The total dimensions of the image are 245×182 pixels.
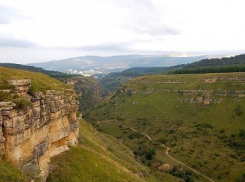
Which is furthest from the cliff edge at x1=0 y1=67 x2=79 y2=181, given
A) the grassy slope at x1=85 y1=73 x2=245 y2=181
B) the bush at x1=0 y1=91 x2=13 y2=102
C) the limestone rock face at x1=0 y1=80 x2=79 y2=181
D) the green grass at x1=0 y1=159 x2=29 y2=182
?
the grassy slope at x1=85 y1=73 x2=245 y2=181

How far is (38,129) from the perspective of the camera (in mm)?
34250

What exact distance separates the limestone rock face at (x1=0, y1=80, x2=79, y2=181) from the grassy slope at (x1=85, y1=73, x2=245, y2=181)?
208ft

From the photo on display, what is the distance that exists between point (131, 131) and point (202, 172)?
54.8m

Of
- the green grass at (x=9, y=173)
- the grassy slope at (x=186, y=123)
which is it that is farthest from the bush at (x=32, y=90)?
the grassy slope at (x=186, y=123)

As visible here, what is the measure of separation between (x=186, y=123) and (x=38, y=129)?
380ft

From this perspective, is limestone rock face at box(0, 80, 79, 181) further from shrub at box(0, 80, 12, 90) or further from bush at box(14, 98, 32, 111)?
shrub at box(0, 80, 12, 90)

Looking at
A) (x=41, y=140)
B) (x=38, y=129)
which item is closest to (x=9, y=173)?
(x=38, y=129)

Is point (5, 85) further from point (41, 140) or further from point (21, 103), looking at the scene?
point (41, 140)

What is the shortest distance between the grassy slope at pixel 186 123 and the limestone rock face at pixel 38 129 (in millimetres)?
63516

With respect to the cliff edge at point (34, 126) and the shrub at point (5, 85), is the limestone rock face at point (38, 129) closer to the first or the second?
the cliff edge at point (34, 126)

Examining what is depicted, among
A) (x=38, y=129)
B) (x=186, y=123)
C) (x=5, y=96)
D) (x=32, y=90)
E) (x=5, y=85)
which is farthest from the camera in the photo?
(x=186, y=123)

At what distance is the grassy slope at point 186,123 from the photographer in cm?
9661

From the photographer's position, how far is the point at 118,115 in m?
169

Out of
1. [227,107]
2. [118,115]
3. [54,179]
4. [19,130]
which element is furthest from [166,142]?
[19,130]
